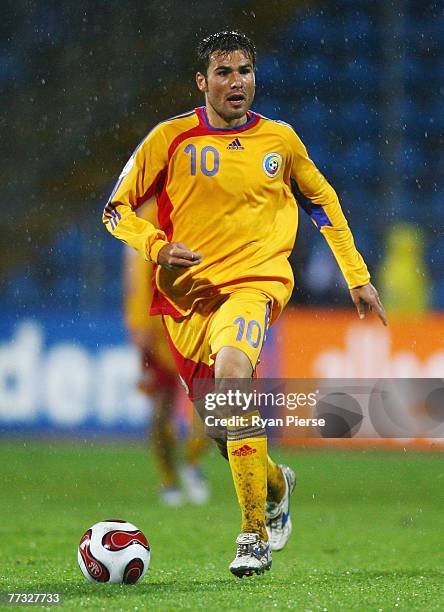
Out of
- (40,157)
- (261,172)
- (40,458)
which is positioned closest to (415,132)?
(40,157)

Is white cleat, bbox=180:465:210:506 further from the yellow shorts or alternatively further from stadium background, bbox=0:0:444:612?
the yellow shorts

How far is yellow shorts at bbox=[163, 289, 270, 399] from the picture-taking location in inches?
141

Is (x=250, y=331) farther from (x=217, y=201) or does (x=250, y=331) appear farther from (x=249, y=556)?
(x=249, y=556)

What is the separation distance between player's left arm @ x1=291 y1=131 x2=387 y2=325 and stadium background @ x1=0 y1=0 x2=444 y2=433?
4353 millimetres

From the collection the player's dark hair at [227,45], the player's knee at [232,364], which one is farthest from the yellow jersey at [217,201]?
the player's knee at [232,364]

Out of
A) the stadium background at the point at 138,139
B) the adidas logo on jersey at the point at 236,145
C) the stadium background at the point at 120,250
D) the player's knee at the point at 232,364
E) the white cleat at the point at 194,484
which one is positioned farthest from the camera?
the stadium background at the point at 138,139

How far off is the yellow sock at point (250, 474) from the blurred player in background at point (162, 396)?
2610 mm

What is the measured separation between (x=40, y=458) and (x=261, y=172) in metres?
4.48

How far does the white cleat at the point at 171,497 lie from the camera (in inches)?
241

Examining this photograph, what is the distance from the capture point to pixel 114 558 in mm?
3342

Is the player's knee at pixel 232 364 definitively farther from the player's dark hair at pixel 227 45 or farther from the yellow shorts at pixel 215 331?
the player's dark hair at pixel 227 45

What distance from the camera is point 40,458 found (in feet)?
26.0

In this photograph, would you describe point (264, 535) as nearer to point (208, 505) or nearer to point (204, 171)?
point (204, 171)

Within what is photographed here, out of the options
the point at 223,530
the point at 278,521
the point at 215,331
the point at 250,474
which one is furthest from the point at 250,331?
the point at 223,530
